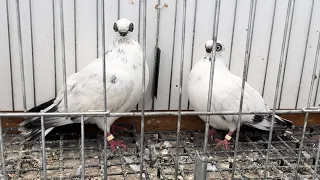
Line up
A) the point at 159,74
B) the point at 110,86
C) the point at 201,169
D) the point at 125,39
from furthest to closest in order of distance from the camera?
1. the point at 159,74
2. the point at 125,39
3. the point at 110,86
4. the point at 201,169

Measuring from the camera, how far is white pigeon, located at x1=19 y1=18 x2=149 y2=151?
150 cm

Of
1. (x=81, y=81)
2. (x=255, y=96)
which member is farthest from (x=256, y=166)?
(x=81, y=81)

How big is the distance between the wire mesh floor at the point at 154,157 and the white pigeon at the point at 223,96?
0.30 feet

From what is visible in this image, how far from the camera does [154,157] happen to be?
1506 millimetres

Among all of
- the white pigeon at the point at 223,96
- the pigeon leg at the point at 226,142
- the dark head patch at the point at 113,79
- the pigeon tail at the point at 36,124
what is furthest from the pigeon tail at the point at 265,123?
the pigeon tail at the point at 36,124

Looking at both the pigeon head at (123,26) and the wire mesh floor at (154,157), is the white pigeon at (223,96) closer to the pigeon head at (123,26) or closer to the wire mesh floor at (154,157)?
the wire mesh floor at (154,157)

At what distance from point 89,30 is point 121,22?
200 mm

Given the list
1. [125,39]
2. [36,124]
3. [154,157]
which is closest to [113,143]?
[154,157]

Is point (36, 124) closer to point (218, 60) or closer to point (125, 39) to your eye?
point (125, 39)

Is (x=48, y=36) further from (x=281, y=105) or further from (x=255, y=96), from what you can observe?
(x=281, y=105)

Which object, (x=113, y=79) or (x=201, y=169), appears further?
(x=113, y=79)

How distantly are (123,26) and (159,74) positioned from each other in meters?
0.35

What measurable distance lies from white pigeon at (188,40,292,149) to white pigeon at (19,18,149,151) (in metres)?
0.28

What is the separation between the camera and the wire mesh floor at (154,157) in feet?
4.51
